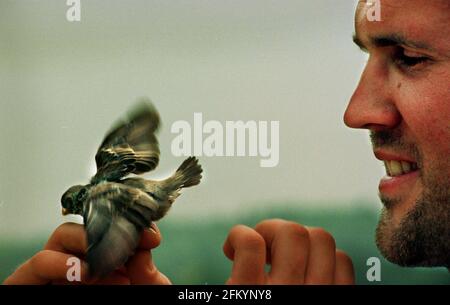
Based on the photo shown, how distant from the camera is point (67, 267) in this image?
79.0 inches

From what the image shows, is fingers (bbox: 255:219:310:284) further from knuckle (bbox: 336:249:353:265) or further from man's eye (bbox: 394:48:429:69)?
man's eye (bbox: 394:48:429:69)

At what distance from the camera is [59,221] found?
2.06 metres

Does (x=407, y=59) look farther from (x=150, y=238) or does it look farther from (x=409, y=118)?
(x=150, y=238)

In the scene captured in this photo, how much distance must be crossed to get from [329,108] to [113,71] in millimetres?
681

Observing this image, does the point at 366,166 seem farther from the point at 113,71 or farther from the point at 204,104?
the point at 113,71

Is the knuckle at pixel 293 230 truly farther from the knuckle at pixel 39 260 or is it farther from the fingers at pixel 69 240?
the knuckle at pixel 39 260

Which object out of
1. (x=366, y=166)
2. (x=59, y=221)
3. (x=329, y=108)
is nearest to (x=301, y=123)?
(x=329, y=108)

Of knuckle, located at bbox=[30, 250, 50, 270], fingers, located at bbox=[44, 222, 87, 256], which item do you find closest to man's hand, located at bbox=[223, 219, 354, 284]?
fingers, located at bbox=[44, 222, 87, 256]

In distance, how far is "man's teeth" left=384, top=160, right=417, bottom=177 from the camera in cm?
197

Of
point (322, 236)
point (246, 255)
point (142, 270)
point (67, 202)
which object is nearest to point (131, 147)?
point (67, 202)

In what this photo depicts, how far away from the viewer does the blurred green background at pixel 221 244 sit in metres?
2.06

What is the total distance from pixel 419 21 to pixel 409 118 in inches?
11.0

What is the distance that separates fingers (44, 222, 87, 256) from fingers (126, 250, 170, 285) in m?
0.15

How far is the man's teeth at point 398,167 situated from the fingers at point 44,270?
96cm
